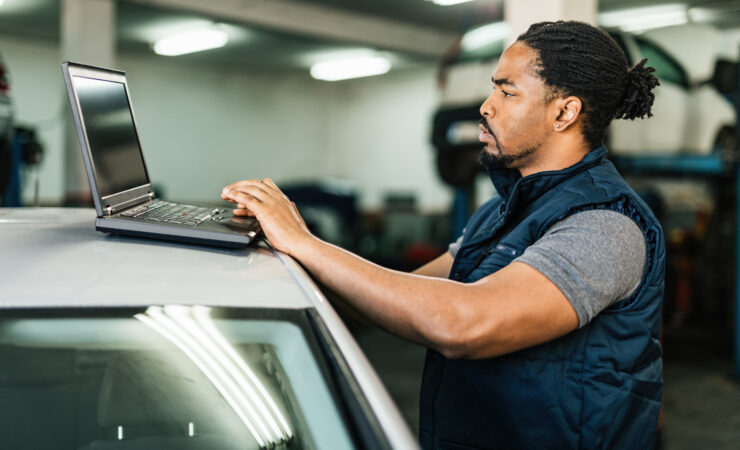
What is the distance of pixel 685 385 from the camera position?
5.30 m

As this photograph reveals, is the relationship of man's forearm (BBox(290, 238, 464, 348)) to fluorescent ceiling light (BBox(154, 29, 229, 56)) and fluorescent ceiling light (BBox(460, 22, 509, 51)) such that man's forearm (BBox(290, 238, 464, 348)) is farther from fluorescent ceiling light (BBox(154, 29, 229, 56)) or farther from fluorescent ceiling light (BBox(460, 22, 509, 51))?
fluorescent ceiling light (BBox(154, 29, 229, 56))

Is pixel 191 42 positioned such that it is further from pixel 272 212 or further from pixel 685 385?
pixel 272 212

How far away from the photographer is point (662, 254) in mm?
1398

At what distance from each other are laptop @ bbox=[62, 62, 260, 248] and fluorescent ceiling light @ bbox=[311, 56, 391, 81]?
35.5ft

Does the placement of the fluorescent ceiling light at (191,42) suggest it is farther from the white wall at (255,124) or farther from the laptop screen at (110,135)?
the laptop screen at (110,135)

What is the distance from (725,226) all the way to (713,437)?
12.4 feet

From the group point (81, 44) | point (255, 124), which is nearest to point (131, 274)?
point (81, 44)

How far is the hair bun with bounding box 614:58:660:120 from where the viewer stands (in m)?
1.57

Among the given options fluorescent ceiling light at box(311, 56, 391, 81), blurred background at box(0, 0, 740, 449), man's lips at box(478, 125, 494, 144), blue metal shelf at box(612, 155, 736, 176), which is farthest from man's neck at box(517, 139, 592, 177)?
fluorescent ceiling light at box(311, 56, 391, 81)

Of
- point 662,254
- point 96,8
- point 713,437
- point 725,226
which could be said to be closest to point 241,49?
point 96,8

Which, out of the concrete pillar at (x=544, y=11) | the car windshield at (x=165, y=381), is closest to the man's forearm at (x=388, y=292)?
the car windshield at (x=165, y=381)

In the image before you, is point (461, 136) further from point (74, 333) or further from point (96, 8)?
point (74, 333)

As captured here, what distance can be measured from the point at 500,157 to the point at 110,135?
2.89ft


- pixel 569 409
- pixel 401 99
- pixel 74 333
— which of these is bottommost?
pixel 569 409
